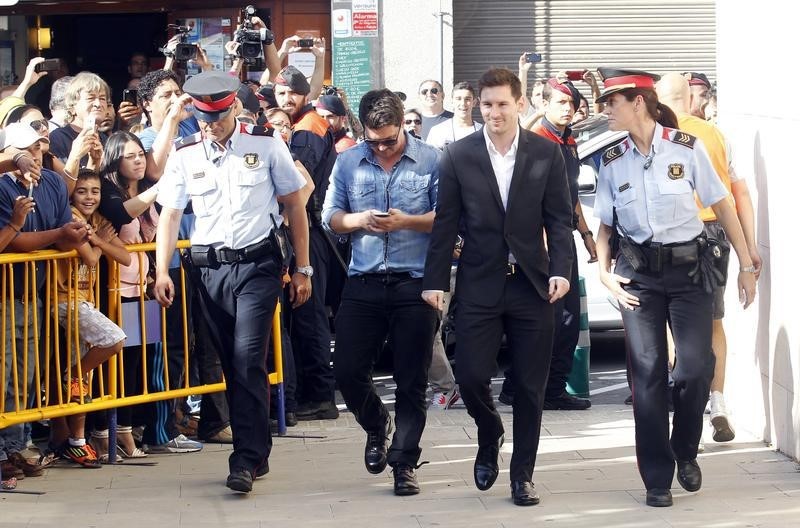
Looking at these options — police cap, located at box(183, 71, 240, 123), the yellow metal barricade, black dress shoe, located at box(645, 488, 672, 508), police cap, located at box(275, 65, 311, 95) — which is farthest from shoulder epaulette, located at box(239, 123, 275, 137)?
black dress shoe, located at box(645, 488, 672, 508)

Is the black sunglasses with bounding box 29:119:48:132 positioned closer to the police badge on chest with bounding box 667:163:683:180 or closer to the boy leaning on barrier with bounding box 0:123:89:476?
the boy leaning on barrier with bounding box 0:123:89:476

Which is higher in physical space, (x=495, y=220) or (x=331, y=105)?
(x=331, y=105)

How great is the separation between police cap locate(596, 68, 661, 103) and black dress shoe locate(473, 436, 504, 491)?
172 centimetres

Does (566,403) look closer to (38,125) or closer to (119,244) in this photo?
(119,244)

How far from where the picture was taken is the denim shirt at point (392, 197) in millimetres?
6789

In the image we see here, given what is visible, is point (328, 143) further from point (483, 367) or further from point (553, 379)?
point (483, 367)

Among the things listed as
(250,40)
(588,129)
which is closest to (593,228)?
(588,129)

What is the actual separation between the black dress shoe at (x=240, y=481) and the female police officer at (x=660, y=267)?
1.83 meters

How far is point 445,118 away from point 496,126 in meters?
6.15

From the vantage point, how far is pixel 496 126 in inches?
256

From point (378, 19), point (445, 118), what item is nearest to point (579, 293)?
point (445, 118)

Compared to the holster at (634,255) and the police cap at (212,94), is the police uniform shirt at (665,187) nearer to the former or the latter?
the holster at (634,255)

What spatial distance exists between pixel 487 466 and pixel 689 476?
93cm

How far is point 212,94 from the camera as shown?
268 inches
